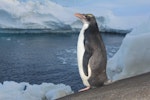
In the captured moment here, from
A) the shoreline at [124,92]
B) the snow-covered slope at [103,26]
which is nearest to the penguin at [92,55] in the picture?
the shoreline at [124,92]

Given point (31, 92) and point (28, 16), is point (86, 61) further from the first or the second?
point (28, 16)

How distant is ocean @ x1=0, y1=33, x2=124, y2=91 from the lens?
10.7 meters

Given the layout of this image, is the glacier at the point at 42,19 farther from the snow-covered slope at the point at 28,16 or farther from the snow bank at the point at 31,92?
the snow bank at the point at 31,92

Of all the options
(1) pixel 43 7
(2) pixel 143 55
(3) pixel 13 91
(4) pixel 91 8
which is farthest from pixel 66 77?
(4) pixel 91 8

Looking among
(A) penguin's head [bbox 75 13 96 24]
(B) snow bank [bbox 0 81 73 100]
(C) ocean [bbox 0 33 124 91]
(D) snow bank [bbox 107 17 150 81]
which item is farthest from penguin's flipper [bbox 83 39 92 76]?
(C) ocean [bbox 0 33 124 91]

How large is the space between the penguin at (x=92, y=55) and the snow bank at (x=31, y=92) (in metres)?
2.66

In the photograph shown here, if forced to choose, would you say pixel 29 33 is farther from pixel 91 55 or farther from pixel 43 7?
pixel 91 55

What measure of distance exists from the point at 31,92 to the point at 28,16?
13.0 m

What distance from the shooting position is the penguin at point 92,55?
3061mm

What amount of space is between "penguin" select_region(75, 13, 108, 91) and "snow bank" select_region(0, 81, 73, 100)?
2658 millimetres

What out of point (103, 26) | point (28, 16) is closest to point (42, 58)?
point (28, 16)

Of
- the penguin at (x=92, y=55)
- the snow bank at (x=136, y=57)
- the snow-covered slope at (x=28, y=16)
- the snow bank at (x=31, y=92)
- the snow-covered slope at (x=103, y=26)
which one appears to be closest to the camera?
the penguin at (x=92, y=55)

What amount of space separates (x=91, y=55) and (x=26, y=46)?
550 inches

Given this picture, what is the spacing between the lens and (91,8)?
78.4 feet
